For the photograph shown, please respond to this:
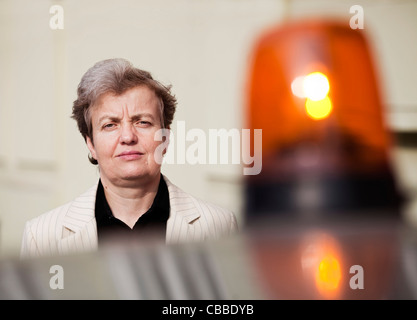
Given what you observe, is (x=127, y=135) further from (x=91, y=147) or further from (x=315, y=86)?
(x=315, y=86)

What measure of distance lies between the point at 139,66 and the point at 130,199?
0.86 feet

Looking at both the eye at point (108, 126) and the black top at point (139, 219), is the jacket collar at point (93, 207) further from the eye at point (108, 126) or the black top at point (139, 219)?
the eye at point (108, 126)

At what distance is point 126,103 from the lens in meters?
1.08

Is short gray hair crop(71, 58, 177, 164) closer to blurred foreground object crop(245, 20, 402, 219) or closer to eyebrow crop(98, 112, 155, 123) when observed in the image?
eyebrow crop(98, 112, 155, 123)

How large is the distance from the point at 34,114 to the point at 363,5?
75cm

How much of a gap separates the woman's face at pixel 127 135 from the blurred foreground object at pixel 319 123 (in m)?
0.20

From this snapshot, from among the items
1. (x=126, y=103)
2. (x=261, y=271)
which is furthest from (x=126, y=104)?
(x=261, y=271)

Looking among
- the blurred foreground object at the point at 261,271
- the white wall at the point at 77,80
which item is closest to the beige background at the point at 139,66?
the white wall at the point at 77,80

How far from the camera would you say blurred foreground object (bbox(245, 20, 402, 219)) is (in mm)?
1062

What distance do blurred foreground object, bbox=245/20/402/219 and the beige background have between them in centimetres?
10

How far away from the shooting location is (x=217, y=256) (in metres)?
0.82

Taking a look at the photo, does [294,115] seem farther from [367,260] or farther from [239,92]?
[367,260]
